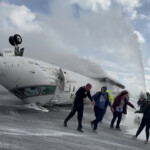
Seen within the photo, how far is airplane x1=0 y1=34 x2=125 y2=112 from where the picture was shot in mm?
15023

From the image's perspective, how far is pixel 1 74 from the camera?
1464 cm

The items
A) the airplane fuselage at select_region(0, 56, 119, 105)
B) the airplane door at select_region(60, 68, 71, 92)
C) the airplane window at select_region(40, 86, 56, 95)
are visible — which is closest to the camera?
the airplane fuselage at select_region(0, 56, 119, 105)

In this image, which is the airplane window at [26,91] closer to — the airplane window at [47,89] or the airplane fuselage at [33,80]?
the airplane fuselage at [33,80]

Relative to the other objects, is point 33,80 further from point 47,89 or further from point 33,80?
point 47,89

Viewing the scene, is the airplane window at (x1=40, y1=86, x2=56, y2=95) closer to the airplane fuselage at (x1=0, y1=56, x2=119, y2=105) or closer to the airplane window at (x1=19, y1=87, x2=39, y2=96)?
the airplane fuselage at (x1=0, y1=56, x2=119, y2=105)

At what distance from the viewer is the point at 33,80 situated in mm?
15633

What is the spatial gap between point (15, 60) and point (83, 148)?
9.53m

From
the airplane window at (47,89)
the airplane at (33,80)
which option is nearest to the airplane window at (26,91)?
the airplane at (33,80)

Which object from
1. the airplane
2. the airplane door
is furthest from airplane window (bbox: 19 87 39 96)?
the airplane door

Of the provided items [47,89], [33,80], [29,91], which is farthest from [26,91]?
[47,89]

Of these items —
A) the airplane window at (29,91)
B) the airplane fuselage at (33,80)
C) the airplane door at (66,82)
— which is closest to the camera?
the airplane fuselage at (33,80)

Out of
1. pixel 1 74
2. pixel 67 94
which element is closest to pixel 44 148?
pixel 1 74

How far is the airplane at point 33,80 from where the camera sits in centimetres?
1502

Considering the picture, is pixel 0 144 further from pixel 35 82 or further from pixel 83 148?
pixel 35 82
